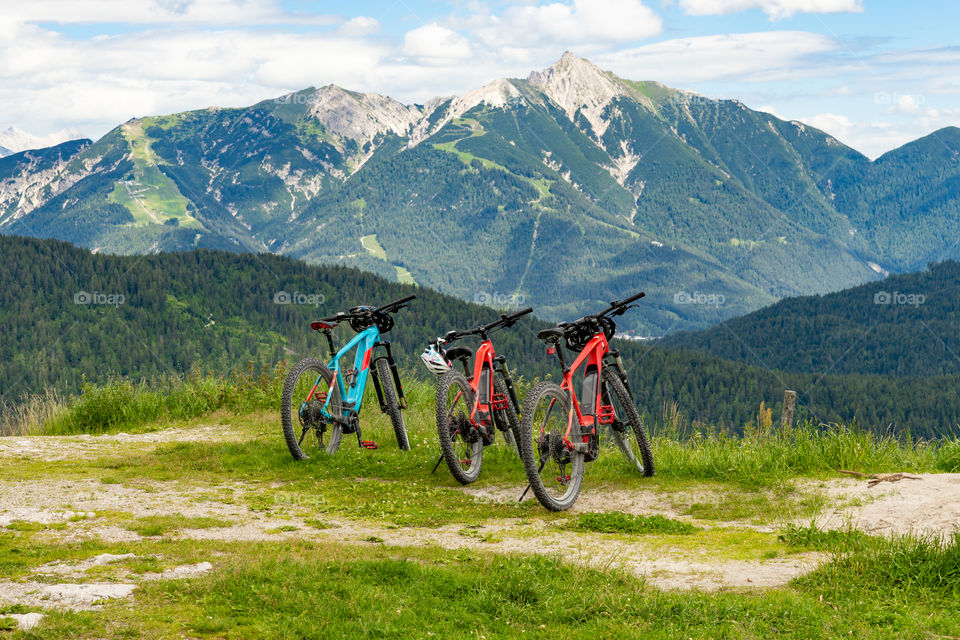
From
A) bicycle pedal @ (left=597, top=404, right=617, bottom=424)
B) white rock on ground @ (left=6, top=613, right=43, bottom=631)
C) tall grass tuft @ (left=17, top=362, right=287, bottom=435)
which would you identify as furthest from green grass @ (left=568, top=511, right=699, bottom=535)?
tall grass tuft @ (left=17, top=362, right=287, bottom=435)

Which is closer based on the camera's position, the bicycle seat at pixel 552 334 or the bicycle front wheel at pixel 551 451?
the bicycle front wheel at pixel 551 451

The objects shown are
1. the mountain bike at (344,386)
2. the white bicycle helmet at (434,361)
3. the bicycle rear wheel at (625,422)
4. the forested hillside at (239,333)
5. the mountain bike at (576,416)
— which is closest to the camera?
the mountain bike at (576,416)

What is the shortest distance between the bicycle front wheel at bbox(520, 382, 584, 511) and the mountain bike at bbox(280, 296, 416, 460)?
104 inches

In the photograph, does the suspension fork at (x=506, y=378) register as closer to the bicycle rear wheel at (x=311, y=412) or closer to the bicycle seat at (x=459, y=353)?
the bicycle seat at (x=459, y=353)

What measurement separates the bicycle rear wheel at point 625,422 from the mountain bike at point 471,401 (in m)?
1.16

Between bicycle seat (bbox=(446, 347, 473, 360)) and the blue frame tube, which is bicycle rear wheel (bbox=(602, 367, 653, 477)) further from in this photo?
the blue frame tube

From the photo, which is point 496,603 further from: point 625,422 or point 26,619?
point 625,422

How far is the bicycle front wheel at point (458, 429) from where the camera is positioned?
9.64 metres

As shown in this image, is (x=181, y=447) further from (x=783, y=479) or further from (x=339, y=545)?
(x=783, y=479)

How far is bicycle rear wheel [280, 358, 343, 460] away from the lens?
10.8 m

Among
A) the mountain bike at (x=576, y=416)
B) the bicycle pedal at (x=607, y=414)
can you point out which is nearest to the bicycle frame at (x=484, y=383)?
the mountain bike at (x=576, y=416)

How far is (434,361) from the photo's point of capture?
10.2 metres

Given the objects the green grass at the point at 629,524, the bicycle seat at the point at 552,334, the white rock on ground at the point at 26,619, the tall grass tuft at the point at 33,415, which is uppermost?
the bicycle seat at the point at 552,334

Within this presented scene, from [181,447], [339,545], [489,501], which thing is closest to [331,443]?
[181,447]
